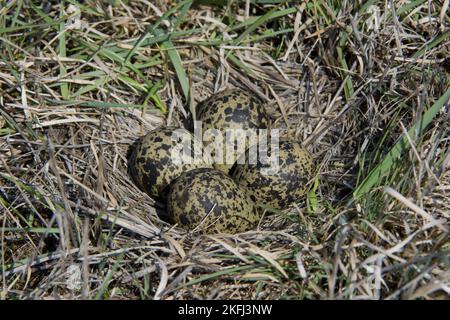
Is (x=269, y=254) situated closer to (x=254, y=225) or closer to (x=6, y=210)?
(x=254, y=225)

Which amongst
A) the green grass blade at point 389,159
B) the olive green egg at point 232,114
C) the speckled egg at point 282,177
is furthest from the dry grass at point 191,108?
the olive green egg at point 232,114

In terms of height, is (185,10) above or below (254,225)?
above

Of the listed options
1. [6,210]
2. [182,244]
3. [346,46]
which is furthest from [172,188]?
[346,46]

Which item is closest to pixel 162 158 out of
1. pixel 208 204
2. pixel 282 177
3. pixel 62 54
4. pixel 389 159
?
pixel 208 204

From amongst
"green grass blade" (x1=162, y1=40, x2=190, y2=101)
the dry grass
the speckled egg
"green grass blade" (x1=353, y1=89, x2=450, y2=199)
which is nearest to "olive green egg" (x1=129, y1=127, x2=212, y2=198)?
the dry grass
